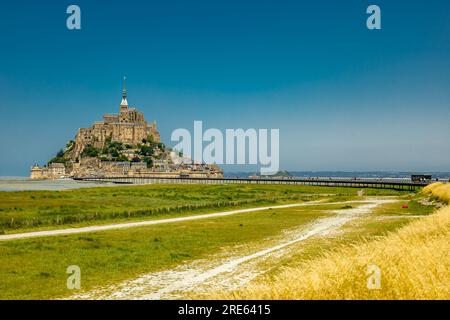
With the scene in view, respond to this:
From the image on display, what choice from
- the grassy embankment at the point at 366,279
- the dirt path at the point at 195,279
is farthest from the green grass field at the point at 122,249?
the grassy embankment at the point at 366,279

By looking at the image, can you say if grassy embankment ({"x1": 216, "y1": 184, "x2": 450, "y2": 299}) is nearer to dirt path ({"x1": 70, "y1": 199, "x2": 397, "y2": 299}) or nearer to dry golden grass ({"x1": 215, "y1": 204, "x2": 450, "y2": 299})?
dry golden grass ({"x1": 215, "y1": 204, "x2": 450, "y2": 299})

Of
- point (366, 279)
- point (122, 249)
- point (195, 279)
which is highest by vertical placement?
point (366, 279)

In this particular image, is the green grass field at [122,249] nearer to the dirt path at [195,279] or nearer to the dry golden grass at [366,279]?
the dirt path at [195,279]

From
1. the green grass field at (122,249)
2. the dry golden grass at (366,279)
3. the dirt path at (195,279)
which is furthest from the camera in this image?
the green grass field at (122,249)

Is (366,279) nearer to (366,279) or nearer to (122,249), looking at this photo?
(366,279)

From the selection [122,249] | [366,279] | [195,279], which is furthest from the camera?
[122,249]

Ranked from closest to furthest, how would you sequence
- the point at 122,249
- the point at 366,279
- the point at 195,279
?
the point at 366,279 < the point at 195,279 < the point at 122,249

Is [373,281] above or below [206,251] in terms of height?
above

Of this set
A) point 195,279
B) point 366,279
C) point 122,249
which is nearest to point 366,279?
point 366,279
